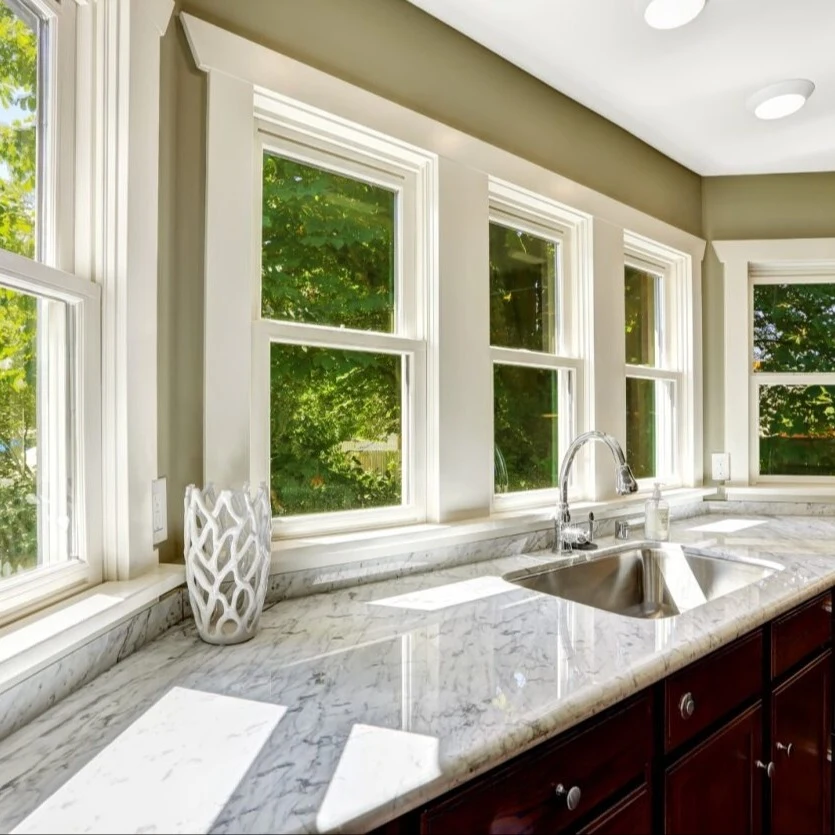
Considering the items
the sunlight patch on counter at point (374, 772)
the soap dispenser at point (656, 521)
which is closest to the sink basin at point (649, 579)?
the soap dispenser at point (656, 521)

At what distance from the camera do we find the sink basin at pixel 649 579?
171cm

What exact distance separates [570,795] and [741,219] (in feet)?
9.12

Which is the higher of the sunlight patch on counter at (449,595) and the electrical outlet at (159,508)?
the electrical outlet at (159,508)

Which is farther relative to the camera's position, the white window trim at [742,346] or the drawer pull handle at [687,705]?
the white window trim at [742,346]

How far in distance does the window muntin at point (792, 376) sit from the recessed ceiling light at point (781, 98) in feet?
2.88

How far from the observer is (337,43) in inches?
59.7

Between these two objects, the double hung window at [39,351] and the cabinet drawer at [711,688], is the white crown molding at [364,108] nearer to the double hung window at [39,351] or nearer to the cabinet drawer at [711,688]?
the double hung window at [39,351]

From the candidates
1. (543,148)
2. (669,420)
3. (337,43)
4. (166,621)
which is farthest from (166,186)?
(669,420)

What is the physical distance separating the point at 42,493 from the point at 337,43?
1306mm

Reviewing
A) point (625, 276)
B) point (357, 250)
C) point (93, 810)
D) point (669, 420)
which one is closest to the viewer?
point (93, 810)

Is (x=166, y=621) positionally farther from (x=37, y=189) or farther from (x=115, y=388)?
(x=37, y=189)

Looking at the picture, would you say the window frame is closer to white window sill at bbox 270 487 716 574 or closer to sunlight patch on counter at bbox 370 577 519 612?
white window sill at bbox 270 487 716 574

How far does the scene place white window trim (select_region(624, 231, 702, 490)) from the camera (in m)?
2.74

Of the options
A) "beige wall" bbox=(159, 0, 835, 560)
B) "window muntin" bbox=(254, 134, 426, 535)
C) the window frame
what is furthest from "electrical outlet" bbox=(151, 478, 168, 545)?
the window frame
